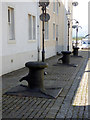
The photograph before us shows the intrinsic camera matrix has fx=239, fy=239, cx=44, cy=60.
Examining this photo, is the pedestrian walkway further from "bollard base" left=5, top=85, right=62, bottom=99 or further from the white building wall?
the white building wall

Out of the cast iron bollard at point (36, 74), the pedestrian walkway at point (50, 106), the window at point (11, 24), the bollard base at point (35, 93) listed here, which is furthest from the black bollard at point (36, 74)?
the window at point (11, 24)

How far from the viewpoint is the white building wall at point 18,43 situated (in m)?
11.2

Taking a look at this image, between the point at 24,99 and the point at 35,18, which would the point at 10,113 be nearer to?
the point at 24,99

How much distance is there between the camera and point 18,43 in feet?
42.7

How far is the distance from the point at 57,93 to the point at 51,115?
1911 mm

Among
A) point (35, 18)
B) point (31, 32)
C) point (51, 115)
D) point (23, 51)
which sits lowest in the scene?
point (51, 115)

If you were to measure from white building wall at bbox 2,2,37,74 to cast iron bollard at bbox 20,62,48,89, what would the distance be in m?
3.93

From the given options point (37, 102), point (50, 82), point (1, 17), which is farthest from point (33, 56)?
point (37, 102)

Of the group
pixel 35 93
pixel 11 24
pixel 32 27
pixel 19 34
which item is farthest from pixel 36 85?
pixel 32 27

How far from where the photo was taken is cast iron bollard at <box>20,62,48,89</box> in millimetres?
7009

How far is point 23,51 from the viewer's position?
13812mm

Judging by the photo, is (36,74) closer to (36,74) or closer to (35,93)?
(36,74)

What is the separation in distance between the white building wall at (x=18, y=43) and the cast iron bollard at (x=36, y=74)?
3.93 metres

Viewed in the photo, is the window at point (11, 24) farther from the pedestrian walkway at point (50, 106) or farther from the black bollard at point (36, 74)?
the black bollard at point (36, 74)
